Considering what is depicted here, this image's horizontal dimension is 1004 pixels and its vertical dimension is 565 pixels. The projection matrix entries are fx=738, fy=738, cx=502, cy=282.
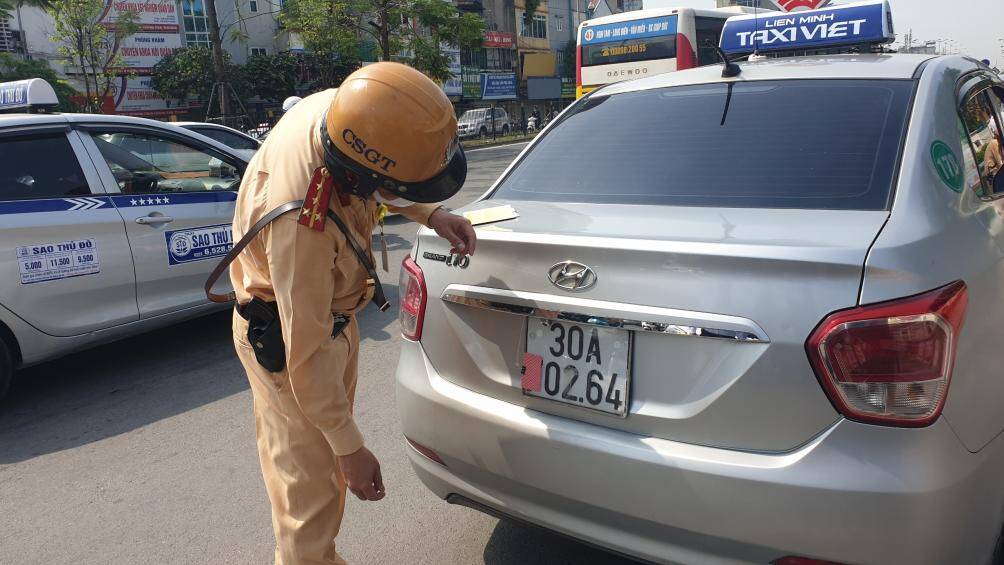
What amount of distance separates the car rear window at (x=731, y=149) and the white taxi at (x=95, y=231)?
279 cm

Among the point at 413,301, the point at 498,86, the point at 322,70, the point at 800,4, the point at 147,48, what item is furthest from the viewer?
the point at 498,86

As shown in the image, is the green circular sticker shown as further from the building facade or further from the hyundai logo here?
the building facade

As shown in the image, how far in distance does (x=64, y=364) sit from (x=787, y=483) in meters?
4.77

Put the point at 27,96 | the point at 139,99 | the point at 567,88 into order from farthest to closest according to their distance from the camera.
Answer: the point at 567,88 → the point at 139,99 → the point at 27,96

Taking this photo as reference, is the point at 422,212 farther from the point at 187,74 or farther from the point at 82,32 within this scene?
the point at 187,74

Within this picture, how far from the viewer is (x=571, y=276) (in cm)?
188

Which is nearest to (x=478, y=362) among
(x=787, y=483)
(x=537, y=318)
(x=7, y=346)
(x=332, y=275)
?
(x=537, y=318)

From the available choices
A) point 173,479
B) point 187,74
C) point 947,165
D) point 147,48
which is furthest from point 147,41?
point 947,165

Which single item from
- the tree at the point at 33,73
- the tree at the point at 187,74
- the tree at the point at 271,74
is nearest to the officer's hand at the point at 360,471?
the tree at the point at 33,73

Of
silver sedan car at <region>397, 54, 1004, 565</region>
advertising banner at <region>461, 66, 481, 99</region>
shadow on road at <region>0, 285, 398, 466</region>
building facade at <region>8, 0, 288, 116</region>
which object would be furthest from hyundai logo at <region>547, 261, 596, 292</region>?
advertising banner at <region>461, 66, 481, 99</region>

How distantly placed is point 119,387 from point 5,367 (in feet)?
1.99

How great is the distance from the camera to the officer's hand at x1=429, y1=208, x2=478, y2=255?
211cm

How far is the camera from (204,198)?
4.88 metres

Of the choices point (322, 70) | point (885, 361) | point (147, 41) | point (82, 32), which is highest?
point (147, 41)
